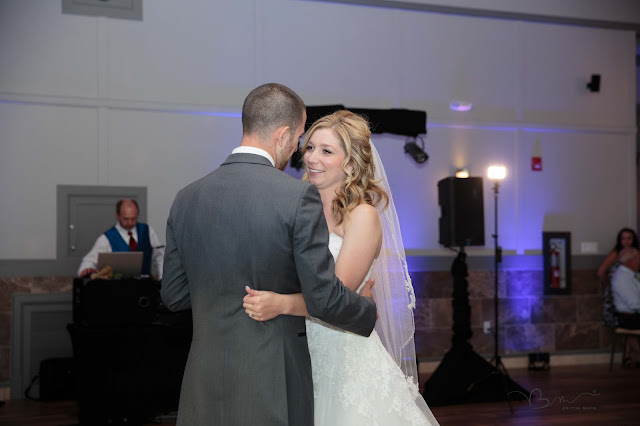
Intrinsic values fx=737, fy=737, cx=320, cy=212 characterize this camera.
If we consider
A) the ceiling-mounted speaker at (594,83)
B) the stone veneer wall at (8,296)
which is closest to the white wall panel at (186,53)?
the stone veneer wall at (8,296)

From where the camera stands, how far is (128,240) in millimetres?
6598

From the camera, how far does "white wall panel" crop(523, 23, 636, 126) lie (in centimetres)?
849

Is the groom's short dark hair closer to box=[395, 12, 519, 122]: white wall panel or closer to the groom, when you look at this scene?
the groom

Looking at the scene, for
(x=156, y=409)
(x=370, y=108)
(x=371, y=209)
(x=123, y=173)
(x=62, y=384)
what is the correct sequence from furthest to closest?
(x=370, y=108) → (x=123, y=173) → (x=62, y=384) → (x=156, y=409) → (x=371, y=209)

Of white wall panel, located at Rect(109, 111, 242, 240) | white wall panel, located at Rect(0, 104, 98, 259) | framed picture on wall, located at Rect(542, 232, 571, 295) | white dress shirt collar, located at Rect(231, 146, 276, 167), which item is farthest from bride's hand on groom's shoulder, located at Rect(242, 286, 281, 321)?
framed picture on wall, located at Rect(542, 232, 571, 295)

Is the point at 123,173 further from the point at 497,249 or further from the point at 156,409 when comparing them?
the point at 497,249

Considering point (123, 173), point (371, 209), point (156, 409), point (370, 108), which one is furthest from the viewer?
point (370, 108)

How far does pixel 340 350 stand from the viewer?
284 centimetres

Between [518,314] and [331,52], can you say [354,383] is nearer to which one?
[331,52]

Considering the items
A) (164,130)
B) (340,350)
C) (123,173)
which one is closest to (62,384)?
(123,173)

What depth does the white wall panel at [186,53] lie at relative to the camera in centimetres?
709

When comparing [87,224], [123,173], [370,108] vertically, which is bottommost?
[87,224]

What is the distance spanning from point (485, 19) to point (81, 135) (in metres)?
4.57

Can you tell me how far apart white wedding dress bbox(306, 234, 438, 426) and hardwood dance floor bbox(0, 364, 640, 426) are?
2.98 metres
